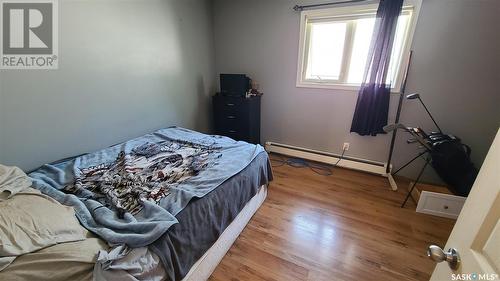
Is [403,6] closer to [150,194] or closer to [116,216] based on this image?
[150,194]

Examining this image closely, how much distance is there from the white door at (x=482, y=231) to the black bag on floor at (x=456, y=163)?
1.81m

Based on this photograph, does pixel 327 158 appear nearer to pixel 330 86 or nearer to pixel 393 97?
pixel 330 86

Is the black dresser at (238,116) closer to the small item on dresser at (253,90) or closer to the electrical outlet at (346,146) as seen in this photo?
the small item on dresser at (253,90)

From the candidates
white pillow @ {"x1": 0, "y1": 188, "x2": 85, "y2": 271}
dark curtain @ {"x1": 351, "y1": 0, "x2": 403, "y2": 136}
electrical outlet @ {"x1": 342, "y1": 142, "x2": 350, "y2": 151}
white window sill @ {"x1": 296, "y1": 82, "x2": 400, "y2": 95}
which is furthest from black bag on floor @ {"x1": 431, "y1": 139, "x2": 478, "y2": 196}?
white pillow @ {"x1": 0, "y1": 188, "x2": 85, "y2": 271}

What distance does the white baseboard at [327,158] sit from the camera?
8.76 feet

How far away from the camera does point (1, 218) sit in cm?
87

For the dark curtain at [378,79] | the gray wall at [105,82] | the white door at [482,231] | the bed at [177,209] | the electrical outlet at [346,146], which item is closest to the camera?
the white door at [482,231]

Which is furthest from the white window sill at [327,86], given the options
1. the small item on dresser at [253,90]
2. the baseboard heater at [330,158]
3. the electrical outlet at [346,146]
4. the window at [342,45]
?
the baseboard heater at [330,158]

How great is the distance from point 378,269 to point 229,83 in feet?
8.21

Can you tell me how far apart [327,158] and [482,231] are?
8.03 ft

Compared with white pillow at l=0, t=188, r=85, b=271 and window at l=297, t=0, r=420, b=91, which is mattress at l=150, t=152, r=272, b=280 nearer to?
white pillow at l=0, t=188, r=85, b=271

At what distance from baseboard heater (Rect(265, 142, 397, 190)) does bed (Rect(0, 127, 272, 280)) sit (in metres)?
1.13

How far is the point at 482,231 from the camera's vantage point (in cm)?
52

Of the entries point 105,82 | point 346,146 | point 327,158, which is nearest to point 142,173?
point 105,82
